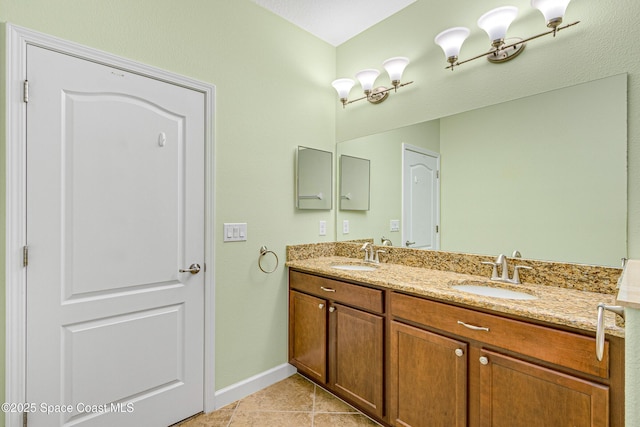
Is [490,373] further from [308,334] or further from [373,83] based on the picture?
[373,83]

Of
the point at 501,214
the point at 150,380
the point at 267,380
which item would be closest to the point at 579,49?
the point at 501,214

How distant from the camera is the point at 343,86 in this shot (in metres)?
2.39

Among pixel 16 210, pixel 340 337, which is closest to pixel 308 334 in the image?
pixel 340 337

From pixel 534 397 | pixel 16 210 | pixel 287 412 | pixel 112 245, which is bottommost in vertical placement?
pixel 287 412

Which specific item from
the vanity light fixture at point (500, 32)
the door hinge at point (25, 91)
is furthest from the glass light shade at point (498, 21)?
the door hinge at point (25, 91)

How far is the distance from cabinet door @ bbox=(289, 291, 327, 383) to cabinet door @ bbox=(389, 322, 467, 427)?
1.75 feet

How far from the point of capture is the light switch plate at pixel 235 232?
1930 mm

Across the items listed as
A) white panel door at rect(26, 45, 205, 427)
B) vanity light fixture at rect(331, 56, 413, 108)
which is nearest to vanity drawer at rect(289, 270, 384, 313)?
white panel door at rect(26, 45, 205, 427)

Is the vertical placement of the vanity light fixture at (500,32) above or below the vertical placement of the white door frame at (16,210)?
above

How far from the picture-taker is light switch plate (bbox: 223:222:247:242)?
1930 mm

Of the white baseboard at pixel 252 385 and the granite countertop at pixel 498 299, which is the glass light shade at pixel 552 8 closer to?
the granite countertop at pixel 498 299

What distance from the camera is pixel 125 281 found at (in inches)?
61.7

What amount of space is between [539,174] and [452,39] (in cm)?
90

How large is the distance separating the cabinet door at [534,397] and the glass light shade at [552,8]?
1.56 m
